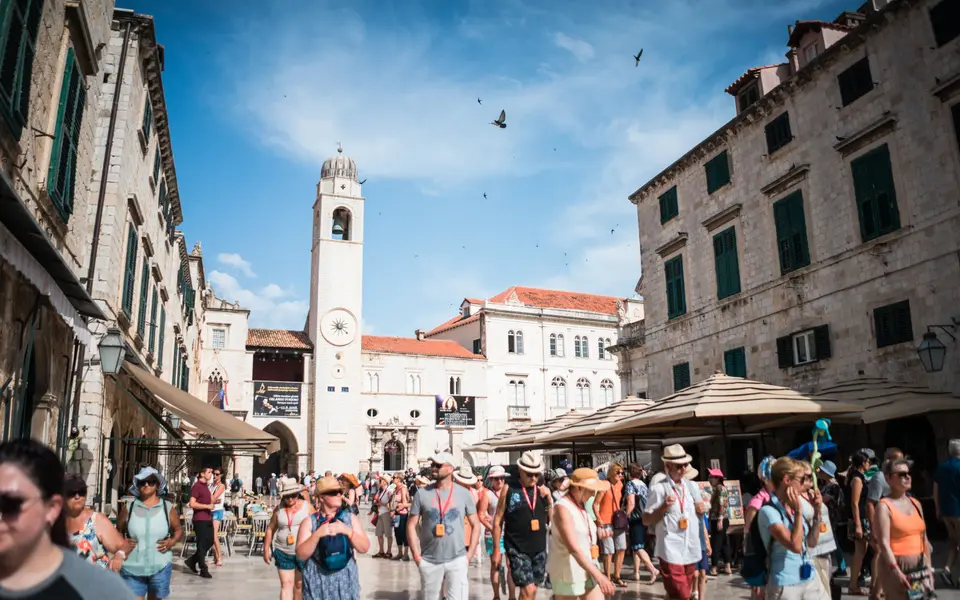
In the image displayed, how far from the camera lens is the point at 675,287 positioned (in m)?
20.8

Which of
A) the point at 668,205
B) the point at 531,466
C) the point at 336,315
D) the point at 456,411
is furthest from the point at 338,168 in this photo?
the point at 531,466

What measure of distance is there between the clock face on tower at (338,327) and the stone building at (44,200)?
109 ft

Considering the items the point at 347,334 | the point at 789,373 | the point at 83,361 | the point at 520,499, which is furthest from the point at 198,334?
the point at 520,499

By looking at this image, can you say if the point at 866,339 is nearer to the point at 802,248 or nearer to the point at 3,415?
the point at 802,248

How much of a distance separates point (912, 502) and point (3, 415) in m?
9.07

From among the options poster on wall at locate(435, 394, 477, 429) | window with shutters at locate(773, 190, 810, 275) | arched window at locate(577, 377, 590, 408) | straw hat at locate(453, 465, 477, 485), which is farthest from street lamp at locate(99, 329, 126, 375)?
arched window at locate(577, 377, 590, 408)

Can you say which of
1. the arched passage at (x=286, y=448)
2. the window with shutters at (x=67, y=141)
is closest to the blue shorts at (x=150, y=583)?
the window with shutters at (x=67, y=141)

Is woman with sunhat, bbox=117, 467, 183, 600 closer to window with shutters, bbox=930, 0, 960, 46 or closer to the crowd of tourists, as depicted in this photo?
the crowd of tourists

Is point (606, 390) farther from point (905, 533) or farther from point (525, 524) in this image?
point (905, 533)

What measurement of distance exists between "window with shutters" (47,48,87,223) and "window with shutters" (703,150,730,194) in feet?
49.9

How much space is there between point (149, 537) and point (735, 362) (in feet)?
50.4

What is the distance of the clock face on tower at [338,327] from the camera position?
44.1 m

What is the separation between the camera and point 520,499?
6984 mm

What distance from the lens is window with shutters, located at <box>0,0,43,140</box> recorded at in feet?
21.7
